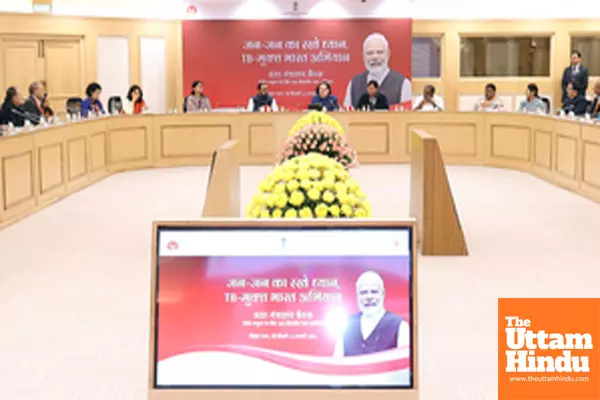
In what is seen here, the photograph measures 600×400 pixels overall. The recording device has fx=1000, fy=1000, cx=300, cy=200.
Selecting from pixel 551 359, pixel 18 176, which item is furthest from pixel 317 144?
pixel 551 359

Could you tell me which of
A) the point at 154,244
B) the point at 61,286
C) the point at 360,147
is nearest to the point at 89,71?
the point at 360,147

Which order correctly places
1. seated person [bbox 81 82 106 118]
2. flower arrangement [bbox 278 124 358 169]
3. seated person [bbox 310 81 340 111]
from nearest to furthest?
flower arrangement [bbox 278 124 358 169]
seated person [bbox 81 82 106 118]
seated person [bbox 310 81 340 111]

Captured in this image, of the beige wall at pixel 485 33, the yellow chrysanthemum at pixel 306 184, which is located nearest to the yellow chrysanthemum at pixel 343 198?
the yellow chrysanthemum at pixel 306 184

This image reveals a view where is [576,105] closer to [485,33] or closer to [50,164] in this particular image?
[485,33]

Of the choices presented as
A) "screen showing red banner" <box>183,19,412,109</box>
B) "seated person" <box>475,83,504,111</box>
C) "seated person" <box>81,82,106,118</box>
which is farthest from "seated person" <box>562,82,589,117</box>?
"seated person" <box>81,82,106,118</box>

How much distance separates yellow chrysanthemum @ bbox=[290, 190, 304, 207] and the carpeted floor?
0.70 m

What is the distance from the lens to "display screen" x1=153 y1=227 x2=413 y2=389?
2.43m

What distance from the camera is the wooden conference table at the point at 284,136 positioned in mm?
11352

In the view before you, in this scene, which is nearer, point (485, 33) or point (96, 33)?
point (96, 33)

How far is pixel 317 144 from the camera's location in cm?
941

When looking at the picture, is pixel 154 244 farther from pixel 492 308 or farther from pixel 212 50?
pixel 212 50

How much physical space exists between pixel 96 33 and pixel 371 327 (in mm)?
15416

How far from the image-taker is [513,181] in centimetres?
1279

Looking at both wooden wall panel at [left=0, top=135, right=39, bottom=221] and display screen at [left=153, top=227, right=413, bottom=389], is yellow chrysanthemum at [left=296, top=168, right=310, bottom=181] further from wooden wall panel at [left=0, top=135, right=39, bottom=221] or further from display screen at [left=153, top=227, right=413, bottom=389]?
wooden wall panel at [left=0, top=135, right=39, bottom=221]
